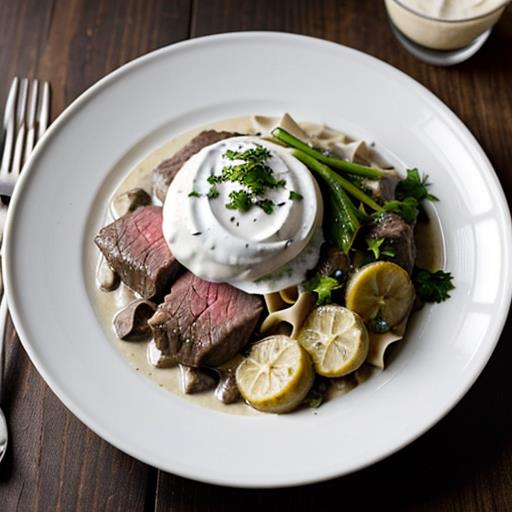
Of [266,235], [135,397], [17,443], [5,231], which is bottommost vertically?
[17,443]

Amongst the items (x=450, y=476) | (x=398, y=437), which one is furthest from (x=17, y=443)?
(x=450, y=476)

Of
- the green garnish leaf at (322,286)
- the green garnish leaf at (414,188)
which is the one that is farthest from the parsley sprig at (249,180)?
the green garnish leaf at (414,188)

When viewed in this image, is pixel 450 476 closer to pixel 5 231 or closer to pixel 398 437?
pixel 398 437

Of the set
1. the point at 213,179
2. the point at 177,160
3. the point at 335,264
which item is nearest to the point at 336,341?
the point at 335,264

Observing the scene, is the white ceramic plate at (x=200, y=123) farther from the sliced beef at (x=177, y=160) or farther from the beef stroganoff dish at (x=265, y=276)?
the sliced beef at (x=177, y=160)

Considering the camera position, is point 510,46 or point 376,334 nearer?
point 376,334

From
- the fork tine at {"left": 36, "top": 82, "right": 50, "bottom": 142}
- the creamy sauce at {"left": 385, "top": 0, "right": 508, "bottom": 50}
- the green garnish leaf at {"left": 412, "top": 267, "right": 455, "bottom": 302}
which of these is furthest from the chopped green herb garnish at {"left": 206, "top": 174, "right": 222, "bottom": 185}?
the creamy sauce at {"left": 385, "top": 0, "right": 508, "bottom": 50}
